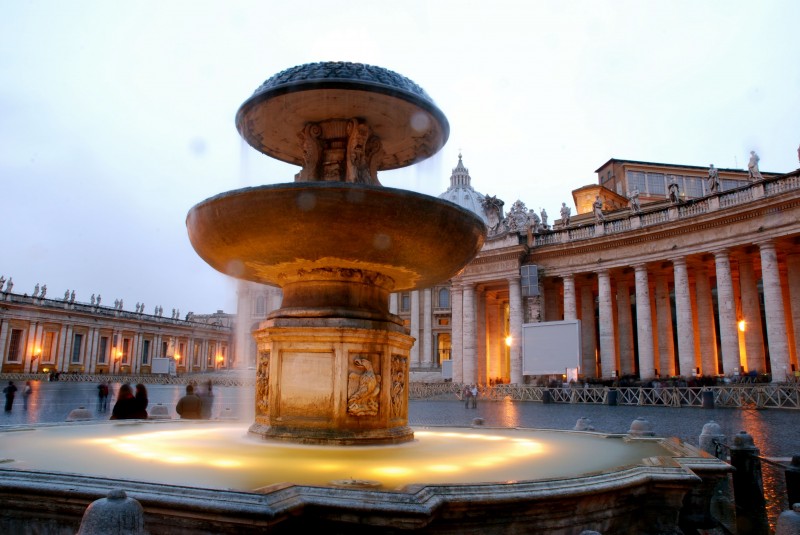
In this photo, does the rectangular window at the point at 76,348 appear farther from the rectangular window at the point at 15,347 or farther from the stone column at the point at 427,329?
the stone column at the point at 427,329

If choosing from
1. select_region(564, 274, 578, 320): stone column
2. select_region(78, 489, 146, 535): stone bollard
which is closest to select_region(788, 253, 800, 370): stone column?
select_region(564, 274, 578, 320): stone column

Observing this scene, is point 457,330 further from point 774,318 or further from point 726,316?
point 774,318

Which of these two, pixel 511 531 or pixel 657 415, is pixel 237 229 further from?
pixel 657 415

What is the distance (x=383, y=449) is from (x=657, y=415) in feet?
54.1

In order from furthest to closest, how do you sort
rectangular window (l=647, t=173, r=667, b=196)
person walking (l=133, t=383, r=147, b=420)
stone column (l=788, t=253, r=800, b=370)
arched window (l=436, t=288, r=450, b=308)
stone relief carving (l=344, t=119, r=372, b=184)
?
1. arched window (l=436, t=288, r=450, b=308)
2. rectangular window (l=647, t=173, r=667, b=196)
3. stone column (l=788, t=253, r=800, b=370)
4. person walking (l=133, t=383, r=147, b=420)
5. stone relief carving (l=344, t=119, r=372, b=184)

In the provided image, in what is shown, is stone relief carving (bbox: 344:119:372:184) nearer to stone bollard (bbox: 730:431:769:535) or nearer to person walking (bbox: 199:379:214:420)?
stone bollard (bbox: 730:431:769:535)

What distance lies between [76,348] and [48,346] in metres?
3.54

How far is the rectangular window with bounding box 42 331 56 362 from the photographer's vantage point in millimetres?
60062

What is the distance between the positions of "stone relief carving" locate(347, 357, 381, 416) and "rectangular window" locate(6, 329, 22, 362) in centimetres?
6220

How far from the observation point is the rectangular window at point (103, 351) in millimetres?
66750

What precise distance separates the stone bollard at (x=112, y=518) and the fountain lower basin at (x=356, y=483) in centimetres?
53

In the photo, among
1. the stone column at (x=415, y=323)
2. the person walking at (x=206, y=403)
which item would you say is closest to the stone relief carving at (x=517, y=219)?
the person walking at (x=206, y=403)

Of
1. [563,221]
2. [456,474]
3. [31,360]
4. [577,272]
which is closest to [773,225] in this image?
[577,272]

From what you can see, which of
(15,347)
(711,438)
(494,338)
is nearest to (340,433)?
(711,438)
